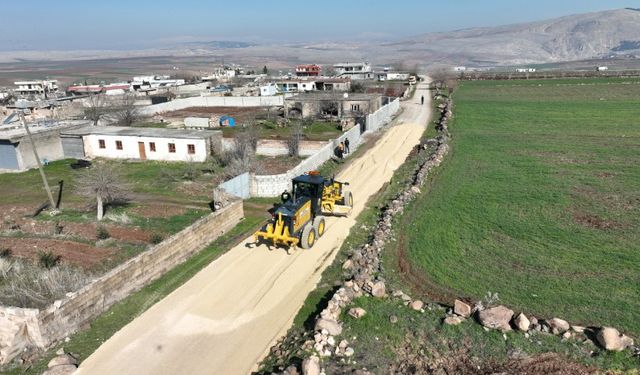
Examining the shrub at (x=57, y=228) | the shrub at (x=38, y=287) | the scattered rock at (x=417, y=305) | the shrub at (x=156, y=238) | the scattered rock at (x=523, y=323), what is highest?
the shrub at (x=38, y=287)

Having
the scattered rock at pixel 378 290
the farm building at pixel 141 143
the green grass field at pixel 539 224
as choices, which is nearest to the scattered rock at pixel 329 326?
the scattered rock at pixel 378 290

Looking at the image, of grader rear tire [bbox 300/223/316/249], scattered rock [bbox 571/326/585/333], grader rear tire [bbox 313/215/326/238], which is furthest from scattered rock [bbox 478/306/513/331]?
grader rear tire [bbox 313/215/326/238]

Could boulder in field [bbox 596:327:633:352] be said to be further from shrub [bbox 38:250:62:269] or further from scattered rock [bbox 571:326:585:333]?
shrub [bbox 38:250:62:269]

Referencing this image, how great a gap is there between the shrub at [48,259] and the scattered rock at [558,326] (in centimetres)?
1402

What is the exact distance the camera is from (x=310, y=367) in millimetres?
8633

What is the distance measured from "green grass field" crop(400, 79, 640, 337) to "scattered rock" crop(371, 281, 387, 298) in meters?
1.42

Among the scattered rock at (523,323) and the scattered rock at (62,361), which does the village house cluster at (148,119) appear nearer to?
the scattered rock at (62,361)

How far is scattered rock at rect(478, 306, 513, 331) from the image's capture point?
402 inches

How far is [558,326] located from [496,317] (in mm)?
1331

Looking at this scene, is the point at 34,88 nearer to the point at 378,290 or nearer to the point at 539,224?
the point at 378,290

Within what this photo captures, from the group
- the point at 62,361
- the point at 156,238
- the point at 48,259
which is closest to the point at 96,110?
the point at 156,238

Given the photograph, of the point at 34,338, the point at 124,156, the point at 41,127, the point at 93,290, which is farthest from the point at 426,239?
the point at 41,127

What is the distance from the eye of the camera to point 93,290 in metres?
11.3

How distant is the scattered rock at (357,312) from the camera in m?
10.7
